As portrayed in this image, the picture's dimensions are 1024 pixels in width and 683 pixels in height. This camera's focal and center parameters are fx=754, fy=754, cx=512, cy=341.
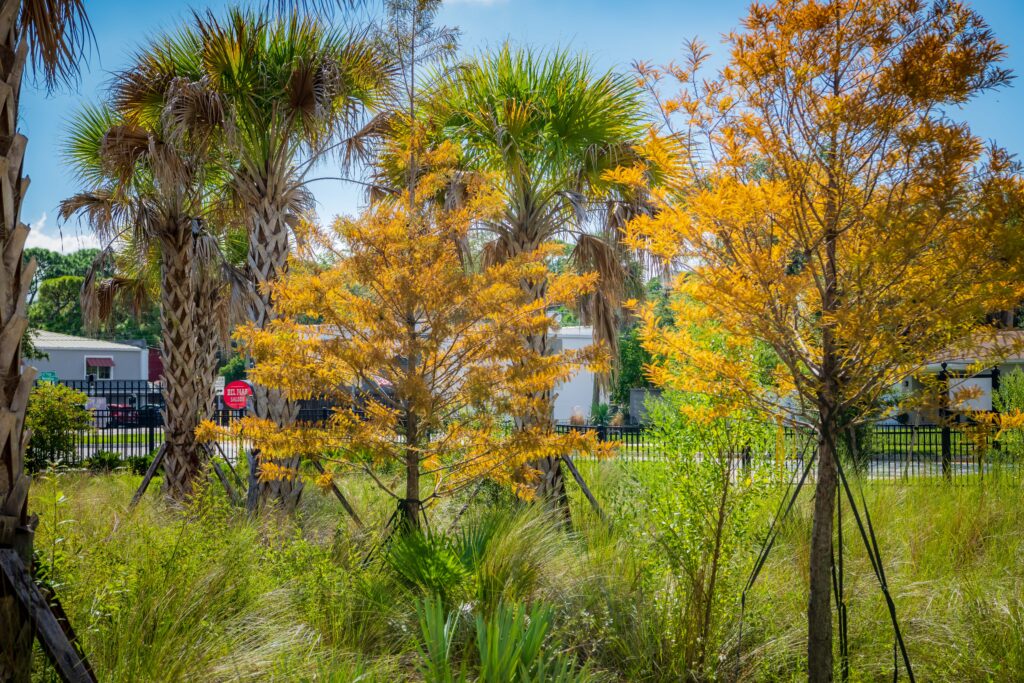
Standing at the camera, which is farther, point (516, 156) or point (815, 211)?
point (516, 156)

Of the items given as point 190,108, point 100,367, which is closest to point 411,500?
point 190,108

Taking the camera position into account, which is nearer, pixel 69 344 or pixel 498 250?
pixel 498 250

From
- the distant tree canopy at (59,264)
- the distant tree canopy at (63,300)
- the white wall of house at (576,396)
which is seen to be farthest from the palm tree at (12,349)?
the distant tree canopy at (59,264)

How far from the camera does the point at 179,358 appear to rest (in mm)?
10391

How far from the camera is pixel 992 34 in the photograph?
Answer: 4.13m

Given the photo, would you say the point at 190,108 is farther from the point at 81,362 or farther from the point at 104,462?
the point at 81,362

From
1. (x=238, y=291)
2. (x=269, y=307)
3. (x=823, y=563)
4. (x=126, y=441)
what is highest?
(x=238, y=291)

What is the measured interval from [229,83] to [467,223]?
3800 millimetres

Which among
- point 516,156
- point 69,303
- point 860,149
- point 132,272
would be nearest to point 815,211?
point 860,149

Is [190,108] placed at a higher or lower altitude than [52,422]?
higher

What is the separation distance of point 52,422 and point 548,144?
37.2 feet

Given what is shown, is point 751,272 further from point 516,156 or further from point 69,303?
point 69,303

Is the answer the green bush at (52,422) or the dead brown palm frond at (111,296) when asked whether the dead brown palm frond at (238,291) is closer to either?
the dead brown palm frond at (111,296)

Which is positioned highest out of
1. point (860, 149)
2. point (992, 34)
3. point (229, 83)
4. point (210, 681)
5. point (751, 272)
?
point (229, 83)
